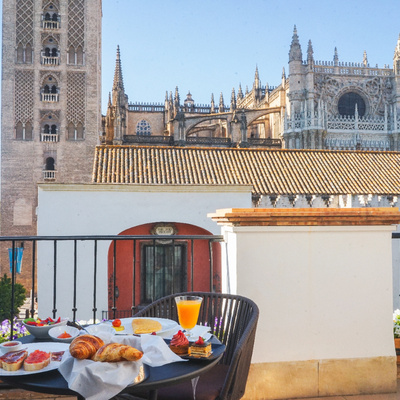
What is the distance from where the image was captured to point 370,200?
16.4 meters

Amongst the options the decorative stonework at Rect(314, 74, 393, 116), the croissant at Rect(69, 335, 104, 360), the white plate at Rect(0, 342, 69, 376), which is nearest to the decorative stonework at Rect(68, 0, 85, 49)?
the decorative stonework at Rect(314, 74, 393, 116)

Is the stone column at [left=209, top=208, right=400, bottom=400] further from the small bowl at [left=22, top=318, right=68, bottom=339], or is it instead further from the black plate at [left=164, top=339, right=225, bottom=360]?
the small bowl at [left=22, top=318, right=68, bottom=339]

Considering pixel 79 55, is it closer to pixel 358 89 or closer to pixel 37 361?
pixel 358 89

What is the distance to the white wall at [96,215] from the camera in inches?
511

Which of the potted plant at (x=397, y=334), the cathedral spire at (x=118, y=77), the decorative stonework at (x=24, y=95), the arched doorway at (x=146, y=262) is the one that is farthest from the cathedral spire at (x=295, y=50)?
the potted plant at (x=397, y=334)

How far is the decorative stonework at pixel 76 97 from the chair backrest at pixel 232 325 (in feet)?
99.5

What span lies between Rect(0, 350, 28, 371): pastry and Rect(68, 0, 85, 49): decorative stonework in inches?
1304

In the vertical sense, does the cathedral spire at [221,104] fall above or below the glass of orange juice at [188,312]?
above

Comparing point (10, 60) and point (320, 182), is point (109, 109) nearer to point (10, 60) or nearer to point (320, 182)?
point (10, 60)

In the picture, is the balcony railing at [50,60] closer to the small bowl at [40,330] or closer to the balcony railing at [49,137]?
the balcony railing at [49,137]

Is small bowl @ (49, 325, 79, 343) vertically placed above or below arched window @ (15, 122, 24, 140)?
below

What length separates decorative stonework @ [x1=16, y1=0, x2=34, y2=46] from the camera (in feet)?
Result: 102

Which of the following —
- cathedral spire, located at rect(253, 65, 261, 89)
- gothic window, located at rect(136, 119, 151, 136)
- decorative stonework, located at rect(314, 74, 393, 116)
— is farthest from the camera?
cathedral spire, located at rect(253, 65, 261, 89)

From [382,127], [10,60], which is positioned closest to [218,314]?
[10,60]
